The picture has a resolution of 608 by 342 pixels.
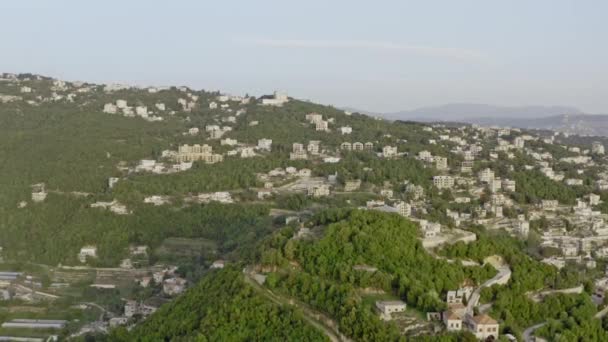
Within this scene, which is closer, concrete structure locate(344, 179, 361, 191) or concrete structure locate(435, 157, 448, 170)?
concrete structure locate(344, 179, 361, 191)

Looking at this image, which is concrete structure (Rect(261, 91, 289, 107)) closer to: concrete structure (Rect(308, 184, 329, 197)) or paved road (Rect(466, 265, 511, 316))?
concrete structure (Rect(308, 184, 329, 197))

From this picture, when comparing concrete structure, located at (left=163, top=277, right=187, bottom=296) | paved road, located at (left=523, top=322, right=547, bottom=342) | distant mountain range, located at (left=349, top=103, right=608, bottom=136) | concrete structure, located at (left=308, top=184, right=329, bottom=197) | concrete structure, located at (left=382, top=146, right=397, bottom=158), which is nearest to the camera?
paved road, located at (left=523, top=322, right=547, bottom=342)

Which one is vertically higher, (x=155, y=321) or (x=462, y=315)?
(x=462, y=315)

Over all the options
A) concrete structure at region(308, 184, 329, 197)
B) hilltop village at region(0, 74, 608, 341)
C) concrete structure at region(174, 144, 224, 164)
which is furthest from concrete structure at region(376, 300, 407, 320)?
concrete structure at region(174, 144, 224, 164)

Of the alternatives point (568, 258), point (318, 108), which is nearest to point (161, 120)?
point (318, 108)

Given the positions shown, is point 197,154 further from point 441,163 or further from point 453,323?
point 453,323

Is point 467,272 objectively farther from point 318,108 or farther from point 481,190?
point 318,108

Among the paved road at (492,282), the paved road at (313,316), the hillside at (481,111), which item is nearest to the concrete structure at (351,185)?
the paved road at (492,282)

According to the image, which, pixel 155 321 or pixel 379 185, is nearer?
pixel 155 321

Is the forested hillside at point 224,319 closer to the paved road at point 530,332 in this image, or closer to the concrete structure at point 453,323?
the concrete structure at point 453,323
